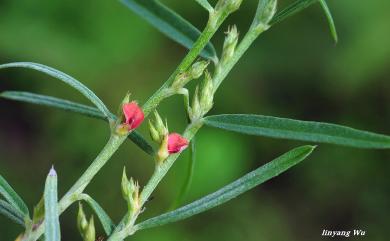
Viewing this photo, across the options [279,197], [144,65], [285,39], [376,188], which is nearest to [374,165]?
[376,188]

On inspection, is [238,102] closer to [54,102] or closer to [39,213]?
[54,102]

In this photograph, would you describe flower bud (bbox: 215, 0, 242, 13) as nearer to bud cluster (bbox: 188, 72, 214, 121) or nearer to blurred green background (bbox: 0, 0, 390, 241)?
bud cluster (bbox: 188, 72, 214, 121)

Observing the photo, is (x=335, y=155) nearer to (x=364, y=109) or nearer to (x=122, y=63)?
(x=364, y=109)

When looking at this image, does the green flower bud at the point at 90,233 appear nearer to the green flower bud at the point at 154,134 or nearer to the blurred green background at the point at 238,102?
the green flower bud at the point at 154,134

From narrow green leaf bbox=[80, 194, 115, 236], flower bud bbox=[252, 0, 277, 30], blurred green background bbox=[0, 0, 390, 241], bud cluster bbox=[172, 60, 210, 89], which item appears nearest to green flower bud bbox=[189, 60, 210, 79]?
bud cluster bbox=[172, 60, 210, 89]

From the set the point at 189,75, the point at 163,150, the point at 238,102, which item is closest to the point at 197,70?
the point at 189,75

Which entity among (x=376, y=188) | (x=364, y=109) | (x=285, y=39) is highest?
(x=285, y=39)

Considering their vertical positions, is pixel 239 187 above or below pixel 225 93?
below
